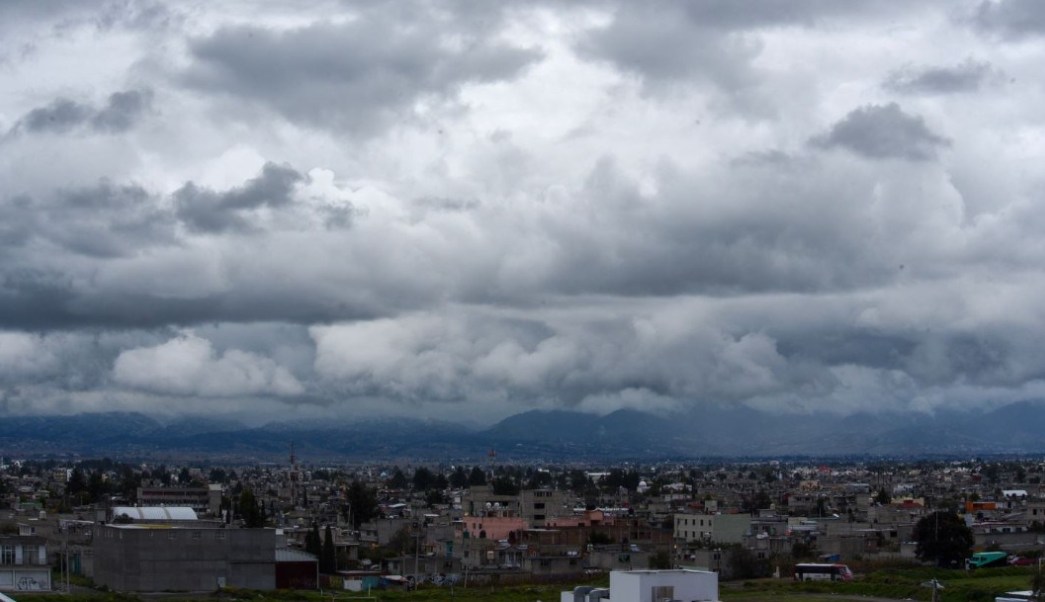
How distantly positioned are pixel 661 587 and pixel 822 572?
38.6 m

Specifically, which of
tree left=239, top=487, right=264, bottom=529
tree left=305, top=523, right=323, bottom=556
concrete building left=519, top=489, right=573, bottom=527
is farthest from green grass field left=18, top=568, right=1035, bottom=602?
concrete building left=519, top=489, right=573, bottom=527

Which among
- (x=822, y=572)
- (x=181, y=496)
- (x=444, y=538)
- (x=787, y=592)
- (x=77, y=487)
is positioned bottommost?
(x=787, y=592)

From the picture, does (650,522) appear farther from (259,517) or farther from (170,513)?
(170,513)

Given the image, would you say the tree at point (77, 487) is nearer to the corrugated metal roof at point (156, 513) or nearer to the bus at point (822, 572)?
the corrugated metal roof at point (156, 513)

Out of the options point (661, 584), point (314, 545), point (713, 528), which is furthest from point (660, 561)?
point (661, 584)

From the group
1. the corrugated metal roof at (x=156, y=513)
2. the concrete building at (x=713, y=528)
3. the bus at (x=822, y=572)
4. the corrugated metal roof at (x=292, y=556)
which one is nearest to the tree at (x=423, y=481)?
the concrete building at (x=713, y=528)

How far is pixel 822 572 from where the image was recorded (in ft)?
263

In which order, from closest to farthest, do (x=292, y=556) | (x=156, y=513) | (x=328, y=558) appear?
(x=292, y=556), (x=328, y=558), (x=156, y=513)

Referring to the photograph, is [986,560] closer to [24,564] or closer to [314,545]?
[314,545]

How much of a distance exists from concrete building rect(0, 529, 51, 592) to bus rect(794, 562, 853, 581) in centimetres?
3763

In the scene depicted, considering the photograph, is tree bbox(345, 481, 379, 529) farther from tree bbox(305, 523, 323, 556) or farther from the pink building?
tree bbox(305, 523, 323, 556)

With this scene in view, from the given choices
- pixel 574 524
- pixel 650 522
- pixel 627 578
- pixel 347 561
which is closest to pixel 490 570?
pixel 347 561

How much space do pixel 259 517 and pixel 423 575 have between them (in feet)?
64.7

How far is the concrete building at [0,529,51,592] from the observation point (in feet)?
231
